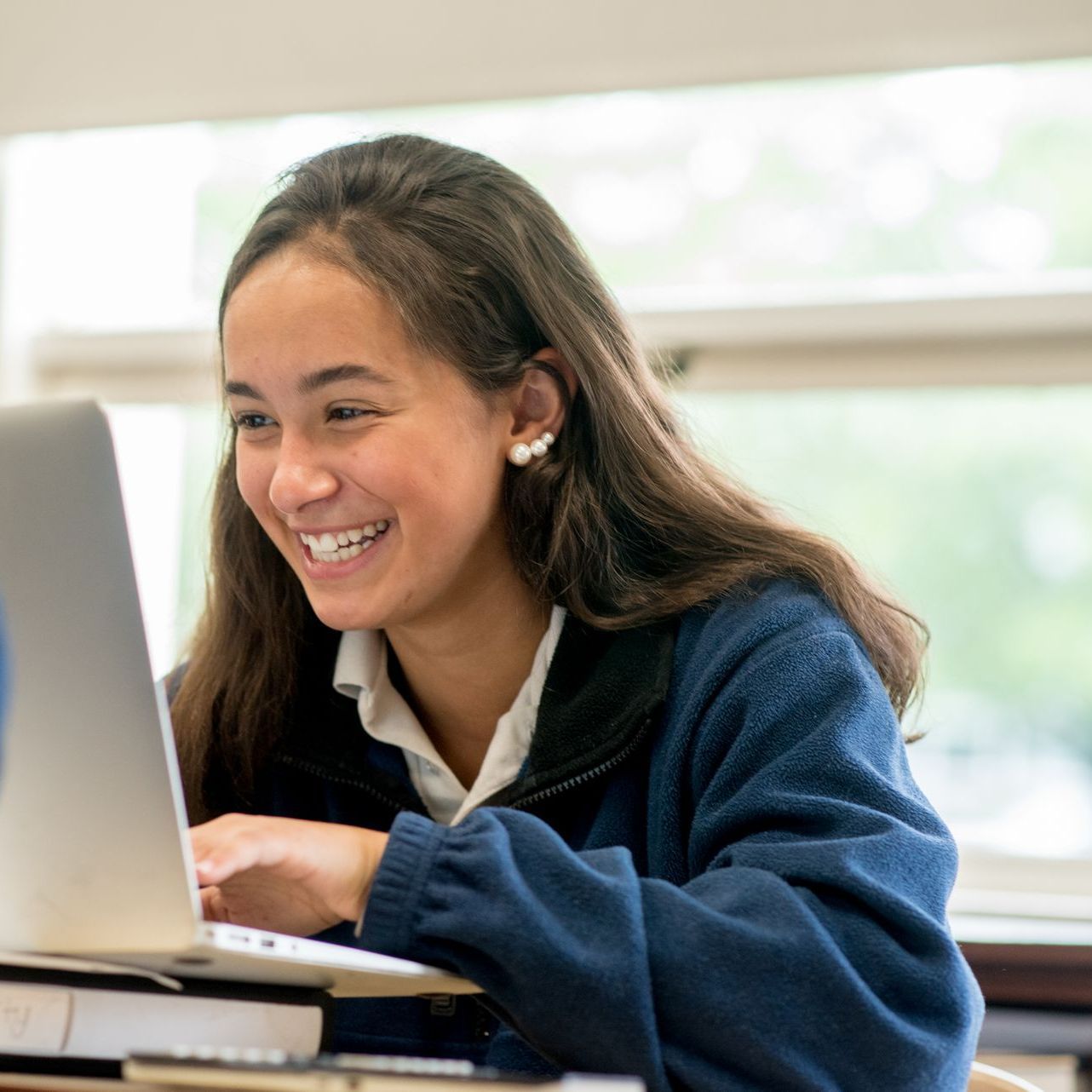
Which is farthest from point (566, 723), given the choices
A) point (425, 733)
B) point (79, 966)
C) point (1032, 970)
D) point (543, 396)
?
point (1032, 970)

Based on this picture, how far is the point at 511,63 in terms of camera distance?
88.0 inches

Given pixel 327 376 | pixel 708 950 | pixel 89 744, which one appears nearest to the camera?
pixel 89 744

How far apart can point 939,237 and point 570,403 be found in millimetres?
1057

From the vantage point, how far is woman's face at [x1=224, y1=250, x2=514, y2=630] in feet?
4.13

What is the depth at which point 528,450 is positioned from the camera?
1.39m

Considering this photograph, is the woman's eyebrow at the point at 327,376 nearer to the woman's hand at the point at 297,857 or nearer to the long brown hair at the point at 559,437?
the long brown hair at the point at 559,437

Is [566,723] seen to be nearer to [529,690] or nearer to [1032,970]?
[529,690]

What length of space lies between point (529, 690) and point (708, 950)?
1.65 feet

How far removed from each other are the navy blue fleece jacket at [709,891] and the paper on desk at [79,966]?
0.41ft

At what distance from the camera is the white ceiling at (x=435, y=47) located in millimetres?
2074

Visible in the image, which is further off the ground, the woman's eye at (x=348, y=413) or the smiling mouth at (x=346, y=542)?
the woman's eye at (x=348, y=413)

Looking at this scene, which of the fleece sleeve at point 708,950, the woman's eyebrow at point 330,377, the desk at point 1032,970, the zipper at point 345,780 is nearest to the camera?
the fleece sleeve at point 708,950

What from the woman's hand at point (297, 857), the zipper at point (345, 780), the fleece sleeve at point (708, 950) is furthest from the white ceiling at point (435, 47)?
the woman's hand at point (297, 857)

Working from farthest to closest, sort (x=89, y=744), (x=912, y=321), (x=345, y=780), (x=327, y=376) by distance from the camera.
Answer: (x=912, y=321) → (x=345, y=780) → (x=327, y=376) → (x=89, y=744)
